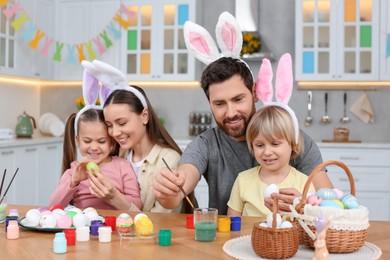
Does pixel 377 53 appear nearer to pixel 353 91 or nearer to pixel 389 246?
pixel 353 91

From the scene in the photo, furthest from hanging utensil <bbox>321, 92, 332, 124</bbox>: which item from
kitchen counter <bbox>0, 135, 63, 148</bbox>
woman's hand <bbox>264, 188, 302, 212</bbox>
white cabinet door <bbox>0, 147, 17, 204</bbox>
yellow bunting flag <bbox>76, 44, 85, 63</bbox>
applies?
woman's hand <bbox>264, 188, 302, 212</bbox>

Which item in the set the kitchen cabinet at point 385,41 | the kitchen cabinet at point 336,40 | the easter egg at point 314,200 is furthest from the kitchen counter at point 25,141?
the easter egg at point 314,200

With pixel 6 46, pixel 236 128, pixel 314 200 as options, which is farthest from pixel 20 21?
pixel 314 200

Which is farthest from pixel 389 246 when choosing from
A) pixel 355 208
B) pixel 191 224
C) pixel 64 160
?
pixel 64 160

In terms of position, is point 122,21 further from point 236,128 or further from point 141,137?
point 236,128

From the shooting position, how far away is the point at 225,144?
2512mm

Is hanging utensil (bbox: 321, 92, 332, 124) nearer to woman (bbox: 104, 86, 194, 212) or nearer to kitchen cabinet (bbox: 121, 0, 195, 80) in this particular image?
kitchen cabinet (bbox: 121, 0, 195, 80)

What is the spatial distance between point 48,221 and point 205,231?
0.51 meters

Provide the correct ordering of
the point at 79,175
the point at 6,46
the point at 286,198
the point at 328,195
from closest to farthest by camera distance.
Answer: the point at 328,195, the point at 286,198, the point at 79,175, the point at 6,46

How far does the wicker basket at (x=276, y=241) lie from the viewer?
4.78ft

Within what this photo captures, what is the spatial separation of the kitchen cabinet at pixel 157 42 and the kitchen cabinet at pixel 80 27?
0.49 ft

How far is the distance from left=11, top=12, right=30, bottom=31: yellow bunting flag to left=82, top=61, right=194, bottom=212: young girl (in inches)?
112

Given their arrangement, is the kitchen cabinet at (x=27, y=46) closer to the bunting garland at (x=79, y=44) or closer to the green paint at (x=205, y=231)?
the bunting garland at (x=79, y=44)

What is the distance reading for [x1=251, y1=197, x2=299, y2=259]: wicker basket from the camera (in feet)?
4.78
